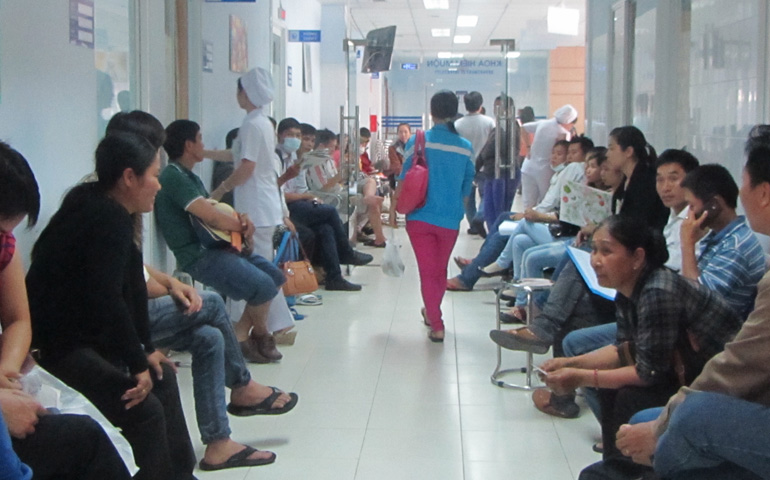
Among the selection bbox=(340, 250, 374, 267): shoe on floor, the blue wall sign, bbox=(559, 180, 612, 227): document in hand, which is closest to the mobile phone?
bbox=(559, 180, 612, 227): document in hand

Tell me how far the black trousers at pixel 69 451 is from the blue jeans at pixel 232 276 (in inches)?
87.6

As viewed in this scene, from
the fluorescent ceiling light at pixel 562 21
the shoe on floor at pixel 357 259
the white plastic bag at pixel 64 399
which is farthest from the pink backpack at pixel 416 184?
the fluorescent ceiling light at pixel 562 21

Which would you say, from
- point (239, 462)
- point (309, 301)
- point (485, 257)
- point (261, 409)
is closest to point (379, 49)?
point (485, 257)

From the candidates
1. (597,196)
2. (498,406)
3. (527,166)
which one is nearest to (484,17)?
(527,166)

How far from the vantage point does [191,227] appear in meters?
4.34

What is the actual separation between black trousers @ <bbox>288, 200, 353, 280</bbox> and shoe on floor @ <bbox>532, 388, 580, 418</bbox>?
3.43 m

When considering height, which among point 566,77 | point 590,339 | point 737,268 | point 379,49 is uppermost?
point 566,77

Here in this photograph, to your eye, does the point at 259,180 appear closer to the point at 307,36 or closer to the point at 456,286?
the point at 456,286

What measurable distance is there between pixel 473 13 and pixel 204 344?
12.8 meters

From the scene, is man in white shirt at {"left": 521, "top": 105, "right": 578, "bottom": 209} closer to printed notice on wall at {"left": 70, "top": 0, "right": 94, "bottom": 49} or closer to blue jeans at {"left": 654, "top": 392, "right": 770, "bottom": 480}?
printed notice on wall at {"left": 70, "top": 0, "right": 94, "bottom": 49}

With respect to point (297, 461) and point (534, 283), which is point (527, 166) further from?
point (297, 461)

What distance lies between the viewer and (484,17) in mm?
15641

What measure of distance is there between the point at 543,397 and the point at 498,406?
0.23m

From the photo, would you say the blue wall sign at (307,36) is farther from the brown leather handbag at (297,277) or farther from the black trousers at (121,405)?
the black trousers at (121,405)
